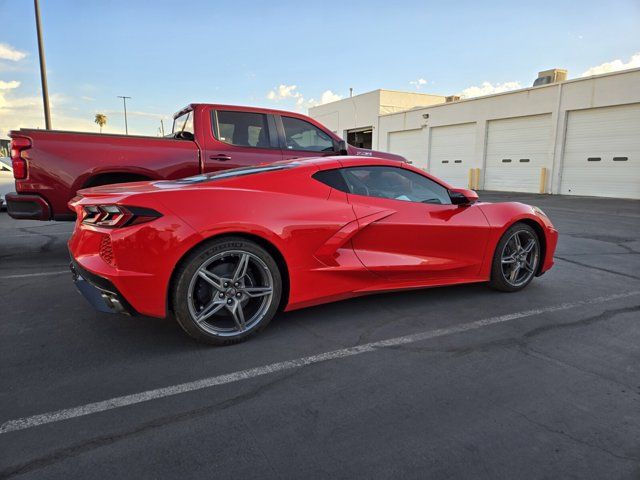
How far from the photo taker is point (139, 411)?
2406mm

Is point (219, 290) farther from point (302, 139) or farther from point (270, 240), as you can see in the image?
point (302, 139)

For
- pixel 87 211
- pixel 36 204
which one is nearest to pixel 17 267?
pixel 36 204

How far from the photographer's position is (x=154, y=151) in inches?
223

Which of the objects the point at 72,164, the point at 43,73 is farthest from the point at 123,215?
the point at 43,73

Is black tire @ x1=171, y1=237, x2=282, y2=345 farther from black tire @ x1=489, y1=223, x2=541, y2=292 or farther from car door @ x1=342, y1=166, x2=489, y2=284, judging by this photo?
black tire @ x1=489, y1=223, x2=541, y2=292

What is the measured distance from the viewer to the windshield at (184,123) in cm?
628

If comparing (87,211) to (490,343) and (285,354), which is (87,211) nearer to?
(285,354)

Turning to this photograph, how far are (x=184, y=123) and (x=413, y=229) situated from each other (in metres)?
4.15

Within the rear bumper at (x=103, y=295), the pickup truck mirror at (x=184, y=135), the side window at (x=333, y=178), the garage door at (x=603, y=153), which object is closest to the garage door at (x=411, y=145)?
the garage door at (x=603, y=153)

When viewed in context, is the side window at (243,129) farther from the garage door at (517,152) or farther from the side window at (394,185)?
the garage door at (517,152)

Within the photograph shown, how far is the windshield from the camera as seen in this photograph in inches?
247

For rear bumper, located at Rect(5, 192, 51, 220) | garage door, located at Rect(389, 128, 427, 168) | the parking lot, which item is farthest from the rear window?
garage door, located at Rect(389, 128, 427, 168)

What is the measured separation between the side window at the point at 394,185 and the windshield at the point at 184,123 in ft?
10.6

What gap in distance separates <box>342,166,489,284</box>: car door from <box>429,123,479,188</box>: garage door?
2211 centimetres
